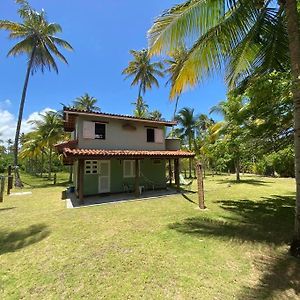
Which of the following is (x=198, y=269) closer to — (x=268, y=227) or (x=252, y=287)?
(x=252, y=287)

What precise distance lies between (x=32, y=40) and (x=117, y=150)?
48.0 feet

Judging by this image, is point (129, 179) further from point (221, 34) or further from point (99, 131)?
point (221, 34)

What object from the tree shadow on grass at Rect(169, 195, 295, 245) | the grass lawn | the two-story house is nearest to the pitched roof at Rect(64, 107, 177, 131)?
the two-story house

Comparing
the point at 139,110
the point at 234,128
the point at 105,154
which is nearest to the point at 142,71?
the point at 139,110

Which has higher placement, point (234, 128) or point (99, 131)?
point (99, 131)

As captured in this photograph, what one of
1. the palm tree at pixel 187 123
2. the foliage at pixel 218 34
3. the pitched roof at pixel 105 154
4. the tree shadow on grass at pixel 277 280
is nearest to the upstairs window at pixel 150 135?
the pitched roof at pixel 105 154

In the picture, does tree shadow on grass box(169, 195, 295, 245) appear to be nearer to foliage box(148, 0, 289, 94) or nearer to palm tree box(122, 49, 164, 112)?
foliage box(148, 0, 289, 94)

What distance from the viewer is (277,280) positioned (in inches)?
179

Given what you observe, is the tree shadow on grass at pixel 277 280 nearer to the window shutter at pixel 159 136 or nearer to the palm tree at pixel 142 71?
the window shutter at pixel 159 136

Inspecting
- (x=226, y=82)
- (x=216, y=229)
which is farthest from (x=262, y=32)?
(x=216, y=229)

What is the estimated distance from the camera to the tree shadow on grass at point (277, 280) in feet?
13.4

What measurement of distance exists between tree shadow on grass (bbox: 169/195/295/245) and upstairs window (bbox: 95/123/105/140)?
8.54 metres

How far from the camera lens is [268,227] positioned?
25.4ft

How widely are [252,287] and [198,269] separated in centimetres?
109
